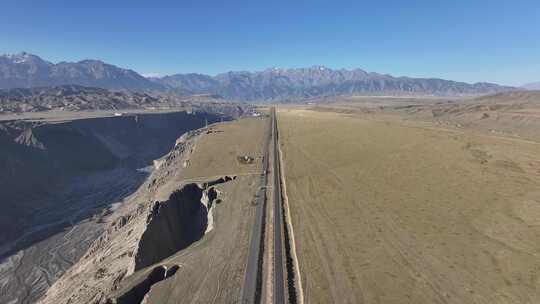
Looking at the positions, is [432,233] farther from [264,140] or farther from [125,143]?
[125,143]

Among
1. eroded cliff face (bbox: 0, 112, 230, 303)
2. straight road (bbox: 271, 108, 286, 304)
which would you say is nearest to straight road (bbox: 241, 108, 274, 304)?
straight road (bbox: 271, 108, 286, 304)

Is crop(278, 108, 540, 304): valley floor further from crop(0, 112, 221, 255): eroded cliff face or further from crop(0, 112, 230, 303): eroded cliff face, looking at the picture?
crop(0, 112, 221, 255): eroded cliff face

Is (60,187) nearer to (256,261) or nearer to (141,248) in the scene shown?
(141,248)

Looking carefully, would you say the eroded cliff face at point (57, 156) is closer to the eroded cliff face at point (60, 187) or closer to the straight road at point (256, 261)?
the eroded cliff face at point (60, 187)

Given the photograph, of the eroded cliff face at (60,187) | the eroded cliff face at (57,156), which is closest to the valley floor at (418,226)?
the eroded cliff face at (60,187)

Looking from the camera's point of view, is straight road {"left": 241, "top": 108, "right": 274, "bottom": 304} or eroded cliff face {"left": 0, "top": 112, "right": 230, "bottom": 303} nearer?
straight road {"left": 241, "top": 108, "right": 274, "bottom": 304}

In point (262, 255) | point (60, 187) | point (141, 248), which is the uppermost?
point (262, 255)

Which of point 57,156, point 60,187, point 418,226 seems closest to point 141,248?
point 418,226

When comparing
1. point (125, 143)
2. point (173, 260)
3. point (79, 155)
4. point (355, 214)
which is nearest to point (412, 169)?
point (355, 214)

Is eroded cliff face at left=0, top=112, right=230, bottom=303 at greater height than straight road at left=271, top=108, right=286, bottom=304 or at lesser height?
lesser
